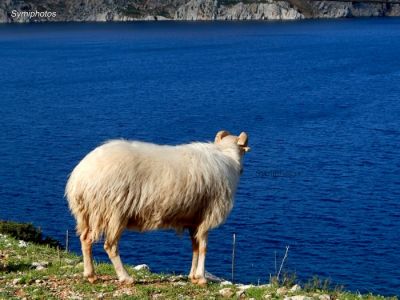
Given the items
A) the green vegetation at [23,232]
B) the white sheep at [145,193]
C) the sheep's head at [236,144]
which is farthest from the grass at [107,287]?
the green vegetation at [23,232]

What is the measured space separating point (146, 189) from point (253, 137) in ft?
193

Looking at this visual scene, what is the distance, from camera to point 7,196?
51.6m

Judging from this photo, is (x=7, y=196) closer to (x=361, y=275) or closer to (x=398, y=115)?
(x=361, y=275)

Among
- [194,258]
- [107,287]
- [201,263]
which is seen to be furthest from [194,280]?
[107,287]

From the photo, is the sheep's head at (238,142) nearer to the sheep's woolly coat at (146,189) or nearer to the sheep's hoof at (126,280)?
the sheep's woolly coat at (146,189)

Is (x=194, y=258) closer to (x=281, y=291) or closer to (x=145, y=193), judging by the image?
(x=145, y=193)

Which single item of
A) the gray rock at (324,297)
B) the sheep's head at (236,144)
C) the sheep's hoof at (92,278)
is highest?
the sheep's head at (236,144)

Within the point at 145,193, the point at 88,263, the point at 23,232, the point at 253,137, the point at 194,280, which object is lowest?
the point at 253,137

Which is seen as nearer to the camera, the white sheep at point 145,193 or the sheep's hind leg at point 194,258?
the white sheep at point 145,193

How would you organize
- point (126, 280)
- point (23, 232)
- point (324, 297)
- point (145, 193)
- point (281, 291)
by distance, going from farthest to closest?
point (23, 232) < point (145, 193) < point (126, 280) < point (281, 291) < point (324, 297)

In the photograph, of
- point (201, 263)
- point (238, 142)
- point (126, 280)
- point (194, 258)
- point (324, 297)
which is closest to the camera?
point (324, 297)

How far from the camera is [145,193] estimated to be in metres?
12.2

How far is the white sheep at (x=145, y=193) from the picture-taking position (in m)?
12.1

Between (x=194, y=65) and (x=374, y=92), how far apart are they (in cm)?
4644
